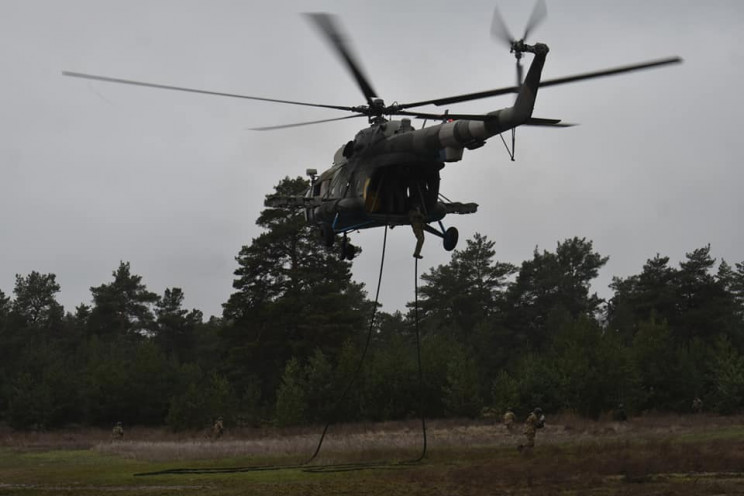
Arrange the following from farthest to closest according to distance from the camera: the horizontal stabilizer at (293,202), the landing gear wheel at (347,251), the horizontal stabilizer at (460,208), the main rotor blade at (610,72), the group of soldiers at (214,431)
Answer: the group of soldiers at (214,431) < the horizontal stabilizer at (293,202) < the landing gear wheel at (347,251) < the horizontal stabilizer at (460,208) < the main rotor blade at (610,72)

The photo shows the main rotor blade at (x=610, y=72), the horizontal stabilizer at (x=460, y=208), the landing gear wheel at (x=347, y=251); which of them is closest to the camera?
the main rotor blade at (x=610, y=72)

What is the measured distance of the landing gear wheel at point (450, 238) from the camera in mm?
22922

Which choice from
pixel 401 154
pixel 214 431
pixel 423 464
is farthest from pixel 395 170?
pixel 214 431

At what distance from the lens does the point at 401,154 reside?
2172cm

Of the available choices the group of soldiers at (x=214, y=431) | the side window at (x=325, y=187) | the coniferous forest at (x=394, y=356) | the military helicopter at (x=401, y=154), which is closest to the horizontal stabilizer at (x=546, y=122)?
the military helicopter at (x=401, y=154)

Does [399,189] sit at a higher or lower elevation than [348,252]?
higher

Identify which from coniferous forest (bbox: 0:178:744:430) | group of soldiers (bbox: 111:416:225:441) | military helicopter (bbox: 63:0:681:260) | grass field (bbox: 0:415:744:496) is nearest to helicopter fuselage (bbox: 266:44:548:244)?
military helicopter (bbox: 63:0:681:260)

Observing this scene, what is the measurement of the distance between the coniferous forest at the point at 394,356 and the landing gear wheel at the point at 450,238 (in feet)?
40.4

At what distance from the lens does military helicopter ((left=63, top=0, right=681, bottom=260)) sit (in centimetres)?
1848

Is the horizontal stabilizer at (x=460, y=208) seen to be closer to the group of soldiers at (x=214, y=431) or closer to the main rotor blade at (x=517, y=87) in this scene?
the main rotor blade at (x=517, y=87)

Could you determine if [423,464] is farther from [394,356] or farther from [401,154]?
[394,356]

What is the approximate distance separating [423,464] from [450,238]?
312 inches

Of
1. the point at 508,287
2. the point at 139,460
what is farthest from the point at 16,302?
the point at 139,460

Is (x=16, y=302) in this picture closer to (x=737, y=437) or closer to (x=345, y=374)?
(x=345, y=374)
